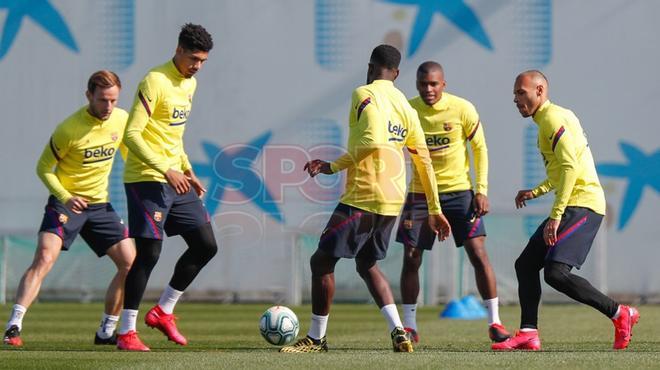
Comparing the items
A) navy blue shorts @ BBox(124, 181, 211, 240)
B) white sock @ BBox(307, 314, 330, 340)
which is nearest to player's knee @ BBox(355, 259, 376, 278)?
white sock @ BBox(307, 314, 330, 340)

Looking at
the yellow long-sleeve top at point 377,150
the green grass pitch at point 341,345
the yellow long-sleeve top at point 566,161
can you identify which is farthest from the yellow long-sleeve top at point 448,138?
the yellow long-sleeve top at point 377,150

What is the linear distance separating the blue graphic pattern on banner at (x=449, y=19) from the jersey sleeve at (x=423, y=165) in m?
9.28

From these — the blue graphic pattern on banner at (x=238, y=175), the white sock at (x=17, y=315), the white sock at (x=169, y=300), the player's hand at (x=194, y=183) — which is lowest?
the blue graphic pattern on banner at (x=238, y=175)

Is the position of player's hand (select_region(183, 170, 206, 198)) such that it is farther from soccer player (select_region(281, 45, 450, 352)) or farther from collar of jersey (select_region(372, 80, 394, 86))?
collar of jersey (select_region(372, 80, 394, 86))

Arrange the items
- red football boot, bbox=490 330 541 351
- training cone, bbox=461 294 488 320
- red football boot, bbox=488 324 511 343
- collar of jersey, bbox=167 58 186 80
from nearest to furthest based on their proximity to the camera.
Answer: red football boot, bbox=490 330 541 351
collar of jersey, bbox=167 58 186 80
red football boot, bbox=488 324 511 343
training cone, bbox=461 294 488 320

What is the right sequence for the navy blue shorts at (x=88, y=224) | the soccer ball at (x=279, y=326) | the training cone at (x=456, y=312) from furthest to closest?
the training cone at (x=456, y=312) → the navy blue shorts at (x=88, y=224) → the soccer ball at (x=279, y=326)

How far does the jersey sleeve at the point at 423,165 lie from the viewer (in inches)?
363

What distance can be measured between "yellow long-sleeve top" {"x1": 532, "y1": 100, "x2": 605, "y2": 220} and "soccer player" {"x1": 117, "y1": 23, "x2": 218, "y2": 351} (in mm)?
2601

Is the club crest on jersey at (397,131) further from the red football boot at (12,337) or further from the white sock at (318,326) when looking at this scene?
the red football boot at (12,337)

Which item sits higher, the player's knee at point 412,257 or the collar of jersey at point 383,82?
the collar of jersey at point 383,82

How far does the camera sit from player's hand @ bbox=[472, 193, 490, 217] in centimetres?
1098

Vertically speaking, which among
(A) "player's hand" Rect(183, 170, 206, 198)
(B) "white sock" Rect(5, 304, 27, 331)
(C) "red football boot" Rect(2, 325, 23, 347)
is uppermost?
(A) "player's hand" Rect(183, 170, 206, 198)


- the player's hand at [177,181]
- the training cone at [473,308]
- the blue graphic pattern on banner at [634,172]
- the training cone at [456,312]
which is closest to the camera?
the player's hand at [177,181]

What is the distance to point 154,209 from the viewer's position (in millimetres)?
9797
